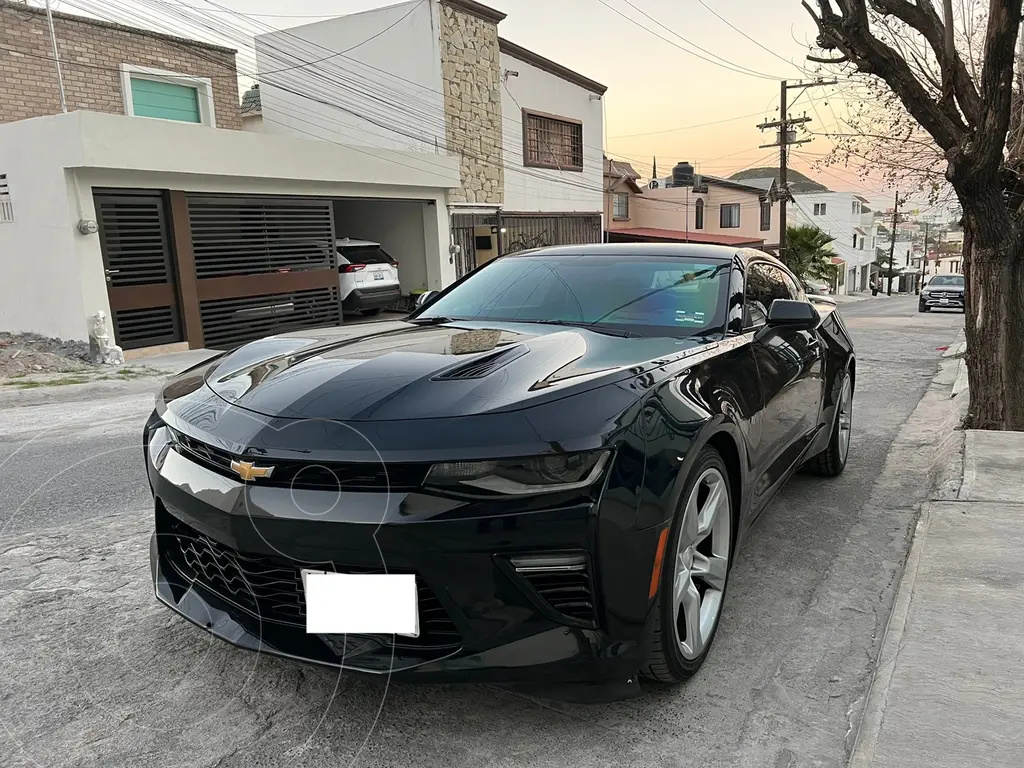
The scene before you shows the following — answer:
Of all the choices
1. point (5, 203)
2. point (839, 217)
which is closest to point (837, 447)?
point (5, 203)

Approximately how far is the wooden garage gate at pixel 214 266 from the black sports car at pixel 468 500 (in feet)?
32.5

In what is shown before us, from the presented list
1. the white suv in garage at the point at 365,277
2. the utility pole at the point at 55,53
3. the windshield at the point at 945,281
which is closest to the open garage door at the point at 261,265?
the white suv in garage at the point at 365,277

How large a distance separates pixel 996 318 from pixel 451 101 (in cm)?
1520

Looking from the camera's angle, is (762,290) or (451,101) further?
(451,101)

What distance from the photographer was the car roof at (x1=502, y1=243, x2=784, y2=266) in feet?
12.8

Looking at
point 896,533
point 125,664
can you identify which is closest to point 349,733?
point 125,664

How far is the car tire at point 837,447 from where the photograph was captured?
4.89 meters

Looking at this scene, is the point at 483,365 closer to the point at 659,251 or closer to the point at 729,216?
the point at 659,251

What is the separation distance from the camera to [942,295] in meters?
27.2

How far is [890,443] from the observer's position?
6199 millimetres

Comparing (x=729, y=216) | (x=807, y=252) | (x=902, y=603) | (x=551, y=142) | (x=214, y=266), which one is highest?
(x=551, y=142)

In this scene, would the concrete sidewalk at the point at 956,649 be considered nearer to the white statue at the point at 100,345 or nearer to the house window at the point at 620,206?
the white statue at the point at 100,345

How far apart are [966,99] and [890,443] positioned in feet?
8.57

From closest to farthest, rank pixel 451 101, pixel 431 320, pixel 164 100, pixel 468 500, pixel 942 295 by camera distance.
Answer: pixel 468 500, pixel 431 320, pixel 164 100, pixel 451 101, pixel 942 295
